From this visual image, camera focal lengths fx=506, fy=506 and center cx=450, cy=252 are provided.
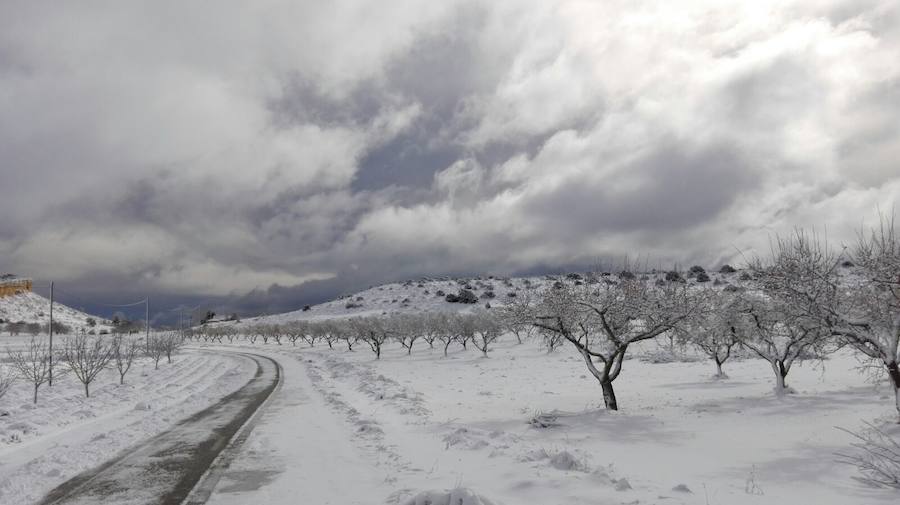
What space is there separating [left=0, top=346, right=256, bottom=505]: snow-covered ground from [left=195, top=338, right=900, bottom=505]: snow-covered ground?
4.10m

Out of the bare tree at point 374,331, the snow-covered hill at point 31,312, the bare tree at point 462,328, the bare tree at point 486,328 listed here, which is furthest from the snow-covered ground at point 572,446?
the snow-covered hill at point 31,312

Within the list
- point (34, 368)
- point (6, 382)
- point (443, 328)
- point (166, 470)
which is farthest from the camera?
point (443, 328)

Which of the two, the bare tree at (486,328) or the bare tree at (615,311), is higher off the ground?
the bare tree at (615,311)

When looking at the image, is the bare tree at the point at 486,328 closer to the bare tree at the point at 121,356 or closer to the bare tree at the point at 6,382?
the bare tree at the point at 121,356

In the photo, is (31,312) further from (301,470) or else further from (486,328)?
(301,470)

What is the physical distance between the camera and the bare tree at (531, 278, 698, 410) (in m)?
19.0

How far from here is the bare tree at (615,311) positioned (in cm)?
1897

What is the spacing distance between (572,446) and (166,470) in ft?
35.0

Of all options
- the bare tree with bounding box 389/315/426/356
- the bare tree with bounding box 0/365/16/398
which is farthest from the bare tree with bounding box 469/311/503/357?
the bare tree with bounding box 0/365/16/398

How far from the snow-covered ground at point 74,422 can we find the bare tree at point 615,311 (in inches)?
600

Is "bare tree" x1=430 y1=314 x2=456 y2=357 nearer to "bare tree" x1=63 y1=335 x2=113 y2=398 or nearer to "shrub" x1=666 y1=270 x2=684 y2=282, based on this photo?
"bare tree" x1=63 y1=335 x2=113 y2=398

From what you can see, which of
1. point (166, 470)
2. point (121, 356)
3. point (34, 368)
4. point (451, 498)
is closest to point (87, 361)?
point (34, 368)

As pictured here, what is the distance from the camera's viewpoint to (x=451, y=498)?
8.32m

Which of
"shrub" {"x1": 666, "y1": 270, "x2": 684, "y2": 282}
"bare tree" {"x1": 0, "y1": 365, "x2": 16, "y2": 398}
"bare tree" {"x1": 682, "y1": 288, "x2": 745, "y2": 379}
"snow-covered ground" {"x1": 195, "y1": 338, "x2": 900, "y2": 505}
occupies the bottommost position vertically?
"snow-covered ground" {"x1": 195, "y1": 338, "x2": 900, "y2": 505}
